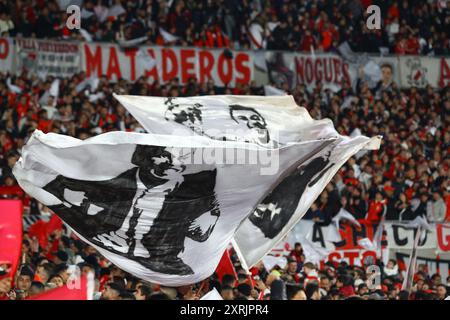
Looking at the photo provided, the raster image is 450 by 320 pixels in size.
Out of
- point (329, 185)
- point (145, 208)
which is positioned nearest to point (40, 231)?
point (145, 208)

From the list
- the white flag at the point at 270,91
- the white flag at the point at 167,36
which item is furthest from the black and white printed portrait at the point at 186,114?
the white flag at the point at 167,36

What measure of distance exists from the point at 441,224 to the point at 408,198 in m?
0.84

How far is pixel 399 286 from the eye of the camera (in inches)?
496

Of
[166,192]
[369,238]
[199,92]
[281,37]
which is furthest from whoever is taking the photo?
[281,37]

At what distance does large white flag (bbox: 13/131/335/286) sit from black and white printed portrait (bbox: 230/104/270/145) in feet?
2.76

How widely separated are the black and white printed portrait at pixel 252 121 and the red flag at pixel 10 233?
203 cm

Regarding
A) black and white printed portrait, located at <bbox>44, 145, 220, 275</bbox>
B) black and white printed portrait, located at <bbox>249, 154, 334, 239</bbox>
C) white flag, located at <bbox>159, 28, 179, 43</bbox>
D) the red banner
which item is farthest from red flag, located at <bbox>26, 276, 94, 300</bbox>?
white flag, located at <bbox>159, 28, 179, 43</bbox>

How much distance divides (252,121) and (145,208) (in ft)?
5.44

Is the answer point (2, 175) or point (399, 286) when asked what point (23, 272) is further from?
point (399, 286)

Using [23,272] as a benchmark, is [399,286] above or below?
below

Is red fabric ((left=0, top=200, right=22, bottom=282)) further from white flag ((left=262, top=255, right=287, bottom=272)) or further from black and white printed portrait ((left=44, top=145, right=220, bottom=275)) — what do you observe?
white flag ((left=262, top=255, right=287, bottom=272))

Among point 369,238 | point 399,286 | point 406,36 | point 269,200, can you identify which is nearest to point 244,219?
point 269,200

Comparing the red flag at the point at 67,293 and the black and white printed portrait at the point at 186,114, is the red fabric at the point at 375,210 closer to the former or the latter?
the black and white printed portrait at the point at 186,114

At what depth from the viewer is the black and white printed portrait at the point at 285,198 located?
940 centimetres
